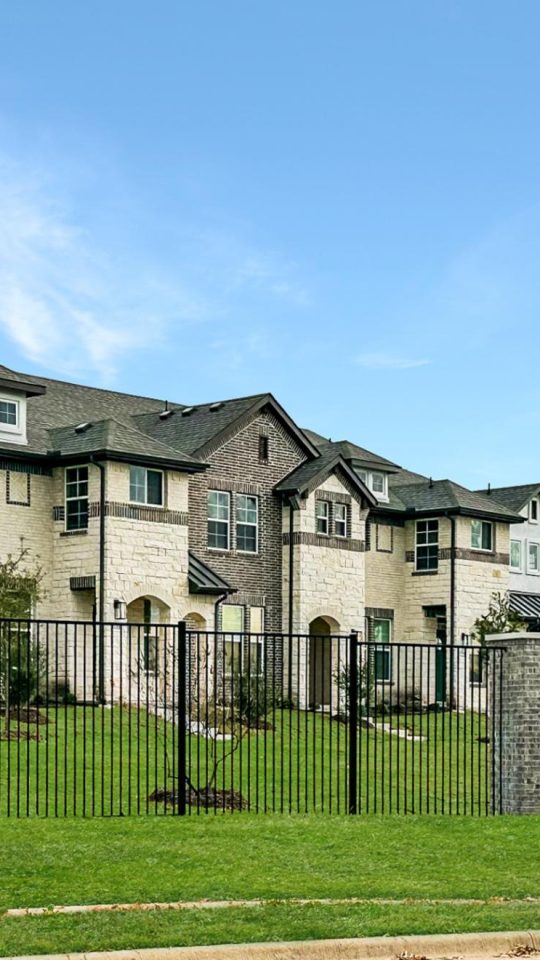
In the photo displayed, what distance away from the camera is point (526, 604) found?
5416cm

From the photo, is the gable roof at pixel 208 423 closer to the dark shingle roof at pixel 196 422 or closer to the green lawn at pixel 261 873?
the dark shingle roof at pixel 196 422

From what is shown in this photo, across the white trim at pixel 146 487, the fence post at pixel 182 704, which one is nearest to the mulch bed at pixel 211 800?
the fence post at pixel 182 704

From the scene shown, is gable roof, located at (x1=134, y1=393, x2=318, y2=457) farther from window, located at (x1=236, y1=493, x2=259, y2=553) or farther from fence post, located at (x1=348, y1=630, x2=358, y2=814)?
fence post, located at (x1=348, y1=630, x2=358, y2=814)

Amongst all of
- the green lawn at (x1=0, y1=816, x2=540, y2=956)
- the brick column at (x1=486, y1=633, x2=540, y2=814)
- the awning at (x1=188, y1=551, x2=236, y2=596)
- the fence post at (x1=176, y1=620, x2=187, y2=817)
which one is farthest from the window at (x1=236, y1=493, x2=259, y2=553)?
the green lawn at (x1=0, y1=816, x2=540, y2=956)

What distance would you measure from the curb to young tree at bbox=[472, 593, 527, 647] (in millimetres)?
29991

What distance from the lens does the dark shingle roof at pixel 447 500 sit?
1970 inches

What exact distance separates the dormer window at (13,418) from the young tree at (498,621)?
14151 millimetres

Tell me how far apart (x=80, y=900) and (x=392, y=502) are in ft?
130

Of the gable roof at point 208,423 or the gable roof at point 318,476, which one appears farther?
the gable roof at point 318,476

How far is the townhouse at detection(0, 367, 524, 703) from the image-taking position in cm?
3897

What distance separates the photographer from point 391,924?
11.1 metres

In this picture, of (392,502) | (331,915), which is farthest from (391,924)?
(392,502)

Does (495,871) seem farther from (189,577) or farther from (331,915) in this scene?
(189,577)

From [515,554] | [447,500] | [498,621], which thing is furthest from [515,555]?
[498,621]
